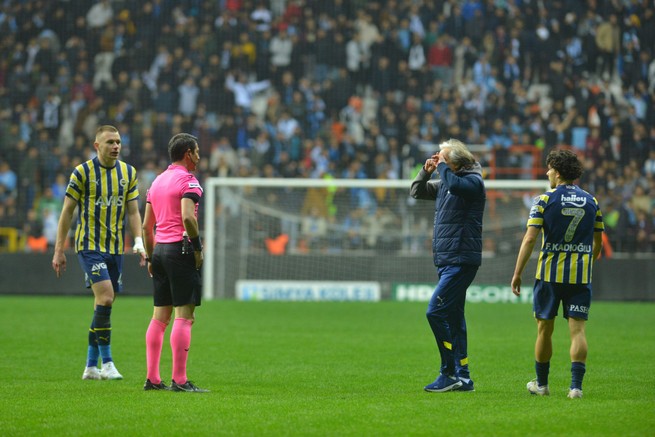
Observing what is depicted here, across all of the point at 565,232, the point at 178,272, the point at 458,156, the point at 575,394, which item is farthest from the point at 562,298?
the point at 178,272

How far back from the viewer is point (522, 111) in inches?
1053

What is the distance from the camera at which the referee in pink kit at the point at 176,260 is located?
8.11 m

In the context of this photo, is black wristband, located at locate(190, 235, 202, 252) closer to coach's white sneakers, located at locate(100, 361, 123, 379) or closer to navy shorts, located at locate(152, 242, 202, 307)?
navy shorts, located at locate(152, 242, 202, 307)

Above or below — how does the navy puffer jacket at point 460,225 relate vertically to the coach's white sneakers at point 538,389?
above

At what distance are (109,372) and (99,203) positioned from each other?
1.60 m

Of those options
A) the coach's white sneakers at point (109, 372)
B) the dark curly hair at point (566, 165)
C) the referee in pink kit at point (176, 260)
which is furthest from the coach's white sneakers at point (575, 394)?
the coach's white sneakers at point (109, 372)

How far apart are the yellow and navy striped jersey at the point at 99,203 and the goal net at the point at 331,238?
42.5 feet

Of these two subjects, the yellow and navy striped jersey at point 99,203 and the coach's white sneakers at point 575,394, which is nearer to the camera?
the coach's white sneakers at point 575,394

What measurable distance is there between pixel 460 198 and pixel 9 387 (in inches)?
160

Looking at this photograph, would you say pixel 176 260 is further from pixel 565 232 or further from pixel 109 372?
pixel 565 232

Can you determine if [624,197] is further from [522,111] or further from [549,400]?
[549,400]

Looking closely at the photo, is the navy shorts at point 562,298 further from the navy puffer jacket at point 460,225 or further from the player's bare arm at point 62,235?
the player's bare arm at point 62,235

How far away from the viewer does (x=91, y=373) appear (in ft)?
30.5

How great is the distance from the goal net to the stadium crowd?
182cm
